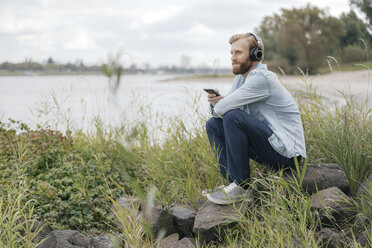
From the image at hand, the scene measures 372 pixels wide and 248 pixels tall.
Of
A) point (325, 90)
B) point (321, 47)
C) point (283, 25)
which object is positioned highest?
point (283, 25)

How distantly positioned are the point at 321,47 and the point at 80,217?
55.0 feet

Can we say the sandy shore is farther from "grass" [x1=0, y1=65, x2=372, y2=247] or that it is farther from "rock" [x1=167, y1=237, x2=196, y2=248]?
"rock" [x1=167, y1=237, x2=196, y2=248]

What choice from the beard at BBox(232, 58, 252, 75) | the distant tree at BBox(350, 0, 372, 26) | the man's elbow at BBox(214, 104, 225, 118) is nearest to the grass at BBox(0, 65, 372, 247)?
the man's elbow at BBox(214, 104, 225, 118)

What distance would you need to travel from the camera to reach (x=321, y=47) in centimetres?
1825

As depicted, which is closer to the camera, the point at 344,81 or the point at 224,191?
the point at 224,191

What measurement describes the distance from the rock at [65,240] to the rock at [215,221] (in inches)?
37.3

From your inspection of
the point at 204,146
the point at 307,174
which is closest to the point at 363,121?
Result: the point at 307,174

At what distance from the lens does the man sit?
3.28 meters

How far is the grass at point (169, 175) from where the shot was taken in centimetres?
308

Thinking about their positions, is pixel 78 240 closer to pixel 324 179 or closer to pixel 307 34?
pixel 324 179

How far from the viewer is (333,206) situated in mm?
3068

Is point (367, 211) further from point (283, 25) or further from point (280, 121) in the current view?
point (283, 25)

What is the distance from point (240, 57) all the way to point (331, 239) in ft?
5.42

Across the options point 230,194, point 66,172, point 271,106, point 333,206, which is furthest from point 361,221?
point 66,172
